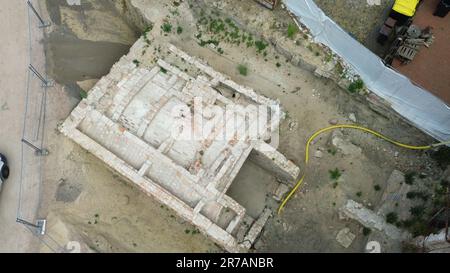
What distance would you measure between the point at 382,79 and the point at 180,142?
7.48m

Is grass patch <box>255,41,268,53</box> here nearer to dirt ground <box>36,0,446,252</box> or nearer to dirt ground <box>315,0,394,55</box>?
dirt ground <box>36,0,446,252</box>

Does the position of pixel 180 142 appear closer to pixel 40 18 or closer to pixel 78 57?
pixel 78 57

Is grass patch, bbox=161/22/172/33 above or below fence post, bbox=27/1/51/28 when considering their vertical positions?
above

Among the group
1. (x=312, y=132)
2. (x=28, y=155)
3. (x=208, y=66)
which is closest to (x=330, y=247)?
(x=312, y=132)

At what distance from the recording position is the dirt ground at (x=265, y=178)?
1409cm

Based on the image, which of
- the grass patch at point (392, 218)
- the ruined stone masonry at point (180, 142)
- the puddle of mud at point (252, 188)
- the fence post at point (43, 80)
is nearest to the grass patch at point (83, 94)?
the ruined stone masonry at point (180, 142)

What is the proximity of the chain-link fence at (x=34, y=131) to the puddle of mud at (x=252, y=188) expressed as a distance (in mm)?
6634

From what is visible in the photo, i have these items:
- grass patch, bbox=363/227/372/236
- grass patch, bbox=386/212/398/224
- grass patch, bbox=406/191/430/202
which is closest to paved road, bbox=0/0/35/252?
grass patch, bbox=363/227/372/236

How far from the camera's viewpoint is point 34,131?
15516mm

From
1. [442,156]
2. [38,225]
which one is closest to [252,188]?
[442,156]

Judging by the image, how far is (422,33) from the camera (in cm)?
1484

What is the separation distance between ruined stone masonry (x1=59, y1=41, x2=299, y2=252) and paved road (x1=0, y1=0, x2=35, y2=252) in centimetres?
297

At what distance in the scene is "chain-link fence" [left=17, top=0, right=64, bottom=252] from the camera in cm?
1446

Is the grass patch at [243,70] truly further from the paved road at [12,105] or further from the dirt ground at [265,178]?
the paved road at [12,105]
